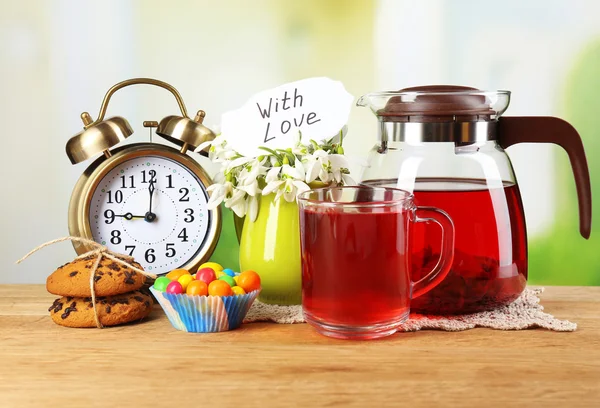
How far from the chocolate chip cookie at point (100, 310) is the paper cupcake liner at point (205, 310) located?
6 cm

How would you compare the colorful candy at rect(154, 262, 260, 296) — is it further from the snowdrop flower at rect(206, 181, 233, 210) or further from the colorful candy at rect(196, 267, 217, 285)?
the snowdrop flower at rect(206, 181, 233, 210)

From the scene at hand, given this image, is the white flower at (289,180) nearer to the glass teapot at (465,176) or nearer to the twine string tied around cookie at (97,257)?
the glass teapot at (465,176)

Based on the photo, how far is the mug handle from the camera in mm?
1041

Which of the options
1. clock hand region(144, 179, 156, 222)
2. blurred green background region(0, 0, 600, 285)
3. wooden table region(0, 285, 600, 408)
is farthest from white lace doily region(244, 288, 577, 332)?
blurred green background region(0, 0, 600, 285)

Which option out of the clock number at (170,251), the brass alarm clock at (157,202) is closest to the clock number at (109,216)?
the brass alarm clock at (157,202)

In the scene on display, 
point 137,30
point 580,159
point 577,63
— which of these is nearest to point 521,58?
point 577,63

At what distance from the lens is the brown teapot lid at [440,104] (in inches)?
42.5

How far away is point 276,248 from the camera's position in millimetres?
1182

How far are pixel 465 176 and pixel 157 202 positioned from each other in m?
0.53

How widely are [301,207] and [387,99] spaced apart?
8.5 inches

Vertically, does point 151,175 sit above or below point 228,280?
above

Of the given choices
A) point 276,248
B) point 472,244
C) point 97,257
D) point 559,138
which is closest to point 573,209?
point 559,138

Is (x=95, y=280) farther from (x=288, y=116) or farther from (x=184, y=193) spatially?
(x=288, y=116)

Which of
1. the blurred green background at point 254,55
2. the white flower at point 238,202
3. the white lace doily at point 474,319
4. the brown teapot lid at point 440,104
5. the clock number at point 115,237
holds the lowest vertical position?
the white lace doily at point 474,319
